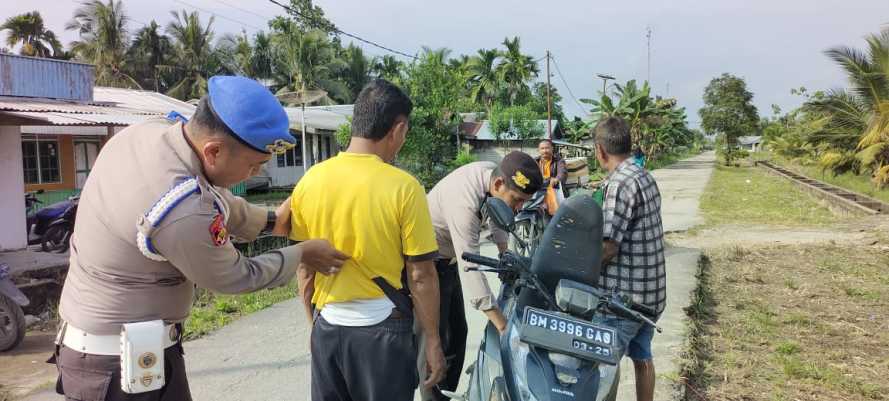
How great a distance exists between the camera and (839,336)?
4.90 meters

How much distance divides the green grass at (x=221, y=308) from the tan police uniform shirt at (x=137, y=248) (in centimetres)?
349

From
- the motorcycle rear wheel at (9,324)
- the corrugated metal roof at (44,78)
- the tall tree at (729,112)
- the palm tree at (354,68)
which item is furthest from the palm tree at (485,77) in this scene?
the motorcycle rear wheel at (9,324)

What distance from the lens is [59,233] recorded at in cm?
947

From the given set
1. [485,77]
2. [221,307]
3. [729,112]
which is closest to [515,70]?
[485,77]

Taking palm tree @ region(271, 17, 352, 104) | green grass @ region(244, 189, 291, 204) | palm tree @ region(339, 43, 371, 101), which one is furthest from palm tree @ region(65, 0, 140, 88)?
green grass @ region(244, 189, 291, 204)

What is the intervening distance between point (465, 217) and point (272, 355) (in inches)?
97.7

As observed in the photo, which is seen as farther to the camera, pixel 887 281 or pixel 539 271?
pixel 887 281

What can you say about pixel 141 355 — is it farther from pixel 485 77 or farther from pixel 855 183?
pixel 485 77

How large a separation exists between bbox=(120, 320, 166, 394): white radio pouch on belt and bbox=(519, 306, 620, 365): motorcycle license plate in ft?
3.40

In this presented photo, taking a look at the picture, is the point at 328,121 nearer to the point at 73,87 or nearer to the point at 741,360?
the point at 73,87

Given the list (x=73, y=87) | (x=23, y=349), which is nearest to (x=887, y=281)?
(x=23, y=349)

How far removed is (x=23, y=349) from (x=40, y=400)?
1.76 meters

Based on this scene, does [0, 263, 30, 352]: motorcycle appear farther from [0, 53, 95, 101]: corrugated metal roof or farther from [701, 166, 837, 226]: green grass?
[701, 166, 837, 226]: green grass

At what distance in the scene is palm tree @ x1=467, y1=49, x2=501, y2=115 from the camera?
137 ft
